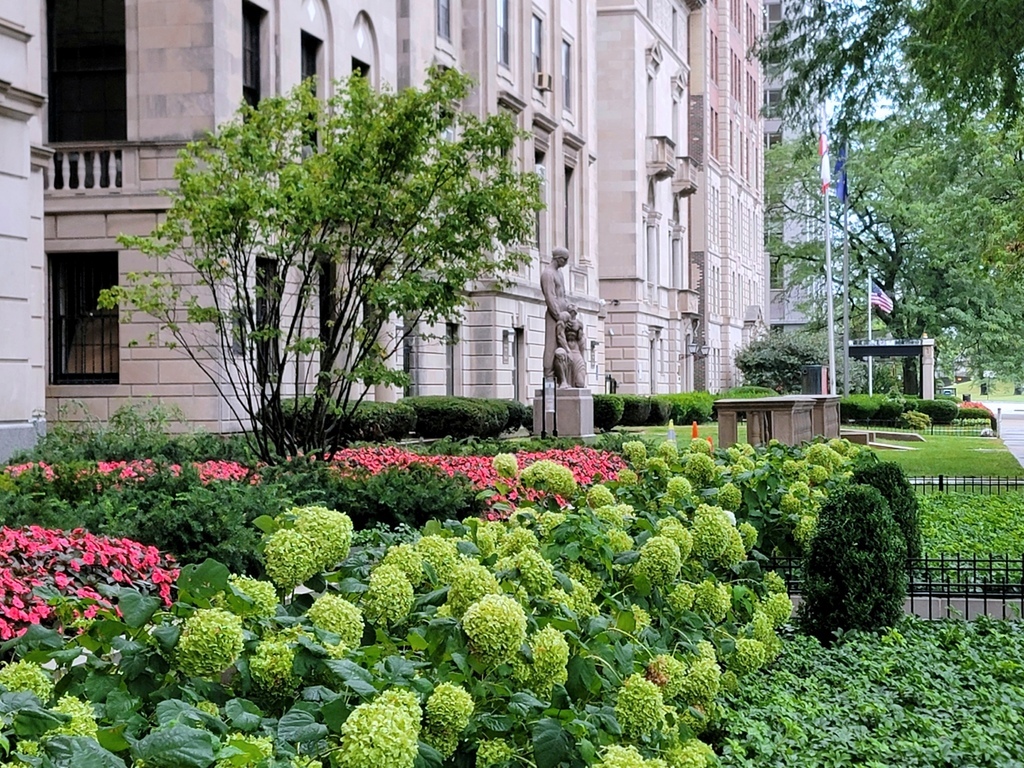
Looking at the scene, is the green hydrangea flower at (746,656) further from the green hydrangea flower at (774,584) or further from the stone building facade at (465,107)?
the stone building facade at (465,107)

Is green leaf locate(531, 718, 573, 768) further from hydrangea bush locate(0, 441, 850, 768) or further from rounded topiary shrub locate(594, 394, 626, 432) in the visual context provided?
rounded topiary shrub locate(594, 394, 626, 432)

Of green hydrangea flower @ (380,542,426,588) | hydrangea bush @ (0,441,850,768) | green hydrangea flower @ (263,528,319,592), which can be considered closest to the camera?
hydrangea bush @ (0,441,850,768)

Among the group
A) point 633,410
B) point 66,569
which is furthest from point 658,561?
point 633,410

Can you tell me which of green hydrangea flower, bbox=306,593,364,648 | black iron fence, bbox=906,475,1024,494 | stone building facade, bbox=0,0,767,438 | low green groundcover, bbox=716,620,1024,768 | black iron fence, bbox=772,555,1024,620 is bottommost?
low green groundcover, bbox=716,620,1024,768

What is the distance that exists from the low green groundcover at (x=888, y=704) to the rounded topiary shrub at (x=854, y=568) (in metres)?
0.20

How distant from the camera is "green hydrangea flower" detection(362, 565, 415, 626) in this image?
4.74 m

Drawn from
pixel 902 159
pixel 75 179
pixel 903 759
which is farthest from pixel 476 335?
pixel 903 759

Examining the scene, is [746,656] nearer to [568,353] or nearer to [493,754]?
[493,754]

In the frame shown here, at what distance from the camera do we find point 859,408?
1718 inches

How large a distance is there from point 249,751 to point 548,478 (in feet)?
15.1

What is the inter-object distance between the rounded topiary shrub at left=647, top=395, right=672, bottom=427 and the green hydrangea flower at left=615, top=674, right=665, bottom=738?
4024 centimetres

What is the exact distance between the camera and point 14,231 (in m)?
17.1

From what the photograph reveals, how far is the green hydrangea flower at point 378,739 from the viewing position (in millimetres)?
3514

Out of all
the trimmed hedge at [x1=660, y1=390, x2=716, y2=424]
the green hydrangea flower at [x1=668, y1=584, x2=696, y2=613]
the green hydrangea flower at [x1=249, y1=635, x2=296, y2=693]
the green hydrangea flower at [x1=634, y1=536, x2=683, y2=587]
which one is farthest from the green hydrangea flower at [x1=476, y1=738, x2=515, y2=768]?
the trimmed hedge at [x1=660, y1=390, x2=716, y2=424]
